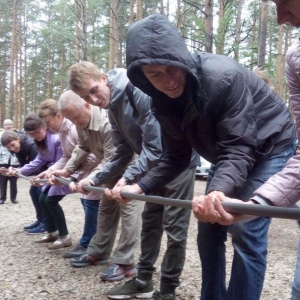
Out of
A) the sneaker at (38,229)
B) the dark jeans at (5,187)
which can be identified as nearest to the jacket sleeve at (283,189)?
the sneaker at (38,229)

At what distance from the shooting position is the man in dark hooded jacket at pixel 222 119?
203cm

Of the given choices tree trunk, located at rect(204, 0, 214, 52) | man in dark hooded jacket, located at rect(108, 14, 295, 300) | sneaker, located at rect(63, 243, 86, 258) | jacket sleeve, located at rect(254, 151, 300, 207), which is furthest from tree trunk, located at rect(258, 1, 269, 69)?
jacket sleeve, located at rect(254, 151, 300, 207)

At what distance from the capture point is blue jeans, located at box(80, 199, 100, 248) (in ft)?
15.4

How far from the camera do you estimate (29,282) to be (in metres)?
4.12

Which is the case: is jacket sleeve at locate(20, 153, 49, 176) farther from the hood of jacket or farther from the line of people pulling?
the hood of jacket

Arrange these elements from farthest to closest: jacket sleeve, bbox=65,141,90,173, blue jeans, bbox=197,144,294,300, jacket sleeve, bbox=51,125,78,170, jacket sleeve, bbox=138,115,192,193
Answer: jacket sleeve, bbox=51,125,78,170 < jacket sleeve, bbox=65,141,90,173 < jacket sleeve, bbox=138,115,192,193 < blue jeans, bbox=197,144,294,300

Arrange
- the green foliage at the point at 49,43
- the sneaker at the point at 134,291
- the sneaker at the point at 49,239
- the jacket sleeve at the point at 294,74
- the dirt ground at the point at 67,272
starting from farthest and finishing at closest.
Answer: the green foliage at the point at 49,43 < the sneaker at the point at 49,239 < the dirt ground at the point at 67,272 < the sneaker at the point at 134,291 < the jacket sleeve at the point at 294,74

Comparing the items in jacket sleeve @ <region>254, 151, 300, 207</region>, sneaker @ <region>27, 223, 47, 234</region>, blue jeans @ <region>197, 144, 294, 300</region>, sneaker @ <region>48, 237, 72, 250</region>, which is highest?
jacket sleeve @ <region>254, 151, 300, 207</region>

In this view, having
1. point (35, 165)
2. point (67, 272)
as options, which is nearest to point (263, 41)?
point (35, 165)

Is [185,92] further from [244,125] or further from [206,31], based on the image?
[206,31]

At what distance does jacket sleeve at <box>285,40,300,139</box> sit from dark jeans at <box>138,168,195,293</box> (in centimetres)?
152

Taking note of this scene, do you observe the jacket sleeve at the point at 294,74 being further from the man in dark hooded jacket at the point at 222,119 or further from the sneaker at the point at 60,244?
the sneaker at the point at 60,244

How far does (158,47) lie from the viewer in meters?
2.04

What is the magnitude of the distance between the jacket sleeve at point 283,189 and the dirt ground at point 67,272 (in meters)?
1.98
